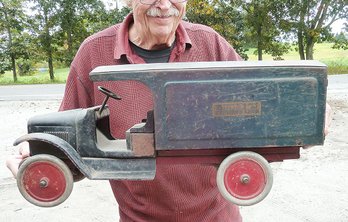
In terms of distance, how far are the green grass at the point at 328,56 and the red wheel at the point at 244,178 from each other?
1531 centimetres

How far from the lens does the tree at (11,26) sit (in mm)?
18062

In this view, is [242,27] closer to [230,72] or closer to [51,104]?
[51,104]

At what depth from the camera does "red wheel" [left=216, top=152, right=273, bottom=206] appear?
4.31 feet

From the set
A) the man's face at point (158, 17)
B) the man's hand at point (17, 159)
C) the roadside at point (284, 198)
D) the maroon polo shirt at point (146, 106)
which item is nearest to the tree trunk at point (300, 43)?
the roadside at point (284, 198)

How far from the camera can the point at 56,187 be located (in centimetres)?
141

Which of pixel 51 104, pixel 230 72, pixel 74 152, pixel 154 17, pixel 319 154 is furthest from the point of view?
pixel 51 104

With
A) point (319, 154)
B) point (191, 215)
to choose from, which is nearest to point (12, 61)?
point (319, 154)

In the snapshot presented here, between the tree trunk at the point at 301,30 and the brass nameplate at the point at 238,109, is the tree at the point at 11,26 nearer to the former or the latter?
the tree trunk at the point at 301,30

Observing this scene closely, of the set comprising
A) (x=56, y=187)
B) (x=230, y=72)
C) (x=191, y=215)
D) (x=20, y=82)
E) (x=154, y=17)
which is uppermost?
(x=154, y=17)

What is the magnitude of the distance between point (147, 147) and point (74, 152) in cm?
23

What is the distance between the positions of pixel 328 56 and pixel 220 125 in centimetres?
1889

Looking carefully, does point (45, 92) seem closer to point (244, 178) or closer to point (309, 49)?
point (309, 49)

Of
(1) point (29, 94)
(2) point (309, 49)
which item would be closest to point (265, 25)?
(2) point (309, 49)

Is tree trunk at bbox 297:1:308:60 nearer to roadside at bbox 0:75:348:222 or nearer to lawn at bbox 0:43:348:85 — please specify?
lawn at bbox 0:43:348:85
